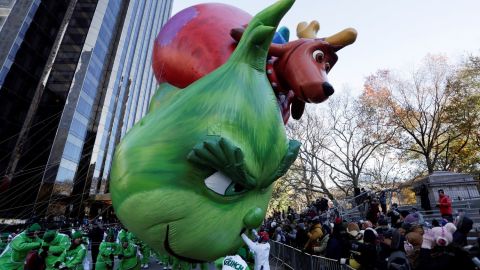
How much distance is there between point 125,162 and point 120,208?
1.17 ft

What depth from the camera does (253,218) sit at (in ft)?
8.28

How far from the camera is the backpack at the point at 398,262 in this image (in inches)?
149

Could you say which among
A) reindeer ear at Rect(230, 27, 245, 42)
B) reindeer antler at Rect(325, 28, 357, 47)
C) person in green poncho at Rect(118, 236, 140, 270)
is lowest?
person in green poncho at Rect(118, 236, 140, 270)

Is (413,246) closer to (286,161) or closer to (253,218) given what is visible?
(286,161)

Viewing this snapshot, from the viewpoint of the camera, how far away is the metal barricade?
6.04m

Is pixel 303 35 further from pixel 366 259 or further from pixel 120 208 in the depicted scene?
pixel 366 259

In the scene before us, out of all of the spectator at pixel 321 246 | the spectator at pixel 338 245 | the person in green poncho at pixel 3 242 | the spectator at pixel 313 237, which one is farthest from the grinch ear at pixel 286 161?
the person in green poncho at pixel 3 242

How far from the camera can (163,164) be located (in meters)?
2.29

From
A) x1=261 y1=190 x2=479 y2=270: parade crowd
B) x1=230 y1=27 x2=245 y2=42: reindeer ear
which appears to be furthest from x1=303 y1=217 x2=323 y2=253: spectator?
x1=230 y1=27 x2=245 y2=42: reindeer ear

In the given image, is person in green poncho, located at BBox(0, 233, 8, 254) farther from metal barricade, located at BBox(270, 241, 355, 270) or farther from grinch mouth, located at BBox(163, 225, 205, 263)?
grinch mouth, located at BBox(163, 225, 205, 263)

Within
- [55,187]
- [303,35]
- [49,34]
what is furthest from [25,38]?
[303,35]

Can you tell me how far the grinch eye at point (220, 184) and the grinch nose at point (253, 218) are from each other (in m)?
0.25

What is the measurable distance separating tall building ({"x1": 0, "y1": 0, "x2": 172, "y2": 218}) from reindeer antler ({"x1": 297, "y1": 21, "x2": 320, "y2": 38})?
19.7 m

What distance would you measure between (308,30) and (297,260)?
685 centimetres
